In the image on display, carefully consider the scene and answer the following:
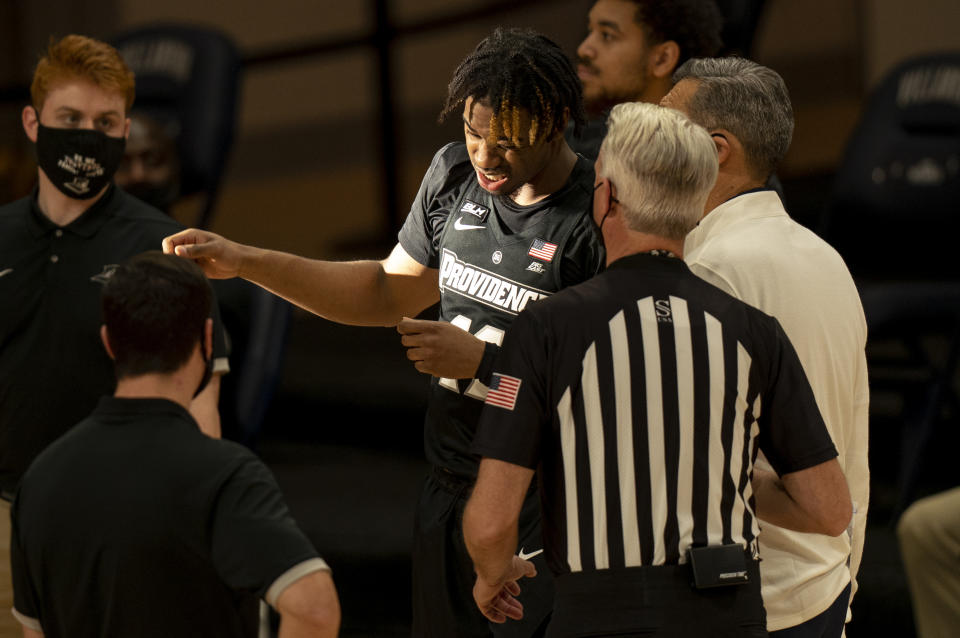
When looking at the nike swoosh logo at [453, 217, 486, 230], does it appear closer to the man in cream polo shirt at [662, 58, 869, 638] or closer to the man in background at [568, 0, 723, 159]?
the man in cream polo shirt at [662, 58, 869, 638]

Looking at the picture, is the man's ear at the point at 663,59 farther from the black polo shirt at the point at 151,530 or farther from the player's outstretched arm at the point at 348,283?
the black polo shirt at the point at 151,530

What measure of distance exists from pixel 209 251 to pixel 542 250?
0.57m

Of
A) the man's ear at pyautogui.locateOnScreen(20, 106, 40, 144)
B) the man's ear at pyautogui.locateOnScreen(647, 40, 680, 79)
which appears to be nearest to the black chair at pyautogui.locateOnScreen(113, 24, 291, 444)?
the man's ear at pyautogui.locateOnScreen(20, 106, 40, 144)

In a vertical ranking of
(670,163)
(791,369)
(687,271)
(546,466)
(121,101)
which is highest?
(121,101)

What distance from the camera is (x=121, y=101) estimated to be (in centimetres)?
284

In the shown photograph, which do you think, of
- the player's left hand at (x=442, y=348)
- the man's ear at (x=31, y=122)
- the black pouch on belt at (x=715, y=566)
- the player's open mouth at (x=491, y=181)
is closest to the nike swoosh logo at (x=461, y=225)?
the player's open mouth at (x=491, y=181)

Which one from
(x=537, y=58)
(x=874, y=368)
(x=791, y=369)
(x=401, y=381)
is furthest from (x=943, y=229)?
(x=791, y=369)

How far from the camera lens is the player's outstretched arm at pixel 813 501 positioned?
1.74 meters

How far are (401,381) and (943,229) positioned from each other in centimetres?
199

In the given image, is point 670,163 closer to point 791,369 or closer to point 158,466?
point 791,369

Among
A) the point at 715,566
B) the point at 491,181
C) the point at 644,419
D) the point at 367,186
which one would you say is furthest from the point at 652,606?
the point at 367,186

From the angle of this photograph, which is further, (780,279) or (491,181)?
(491,181)

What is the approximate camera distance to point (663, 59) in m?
2.94

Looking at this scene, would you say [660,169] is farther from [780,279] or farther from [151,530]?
[151,530]
